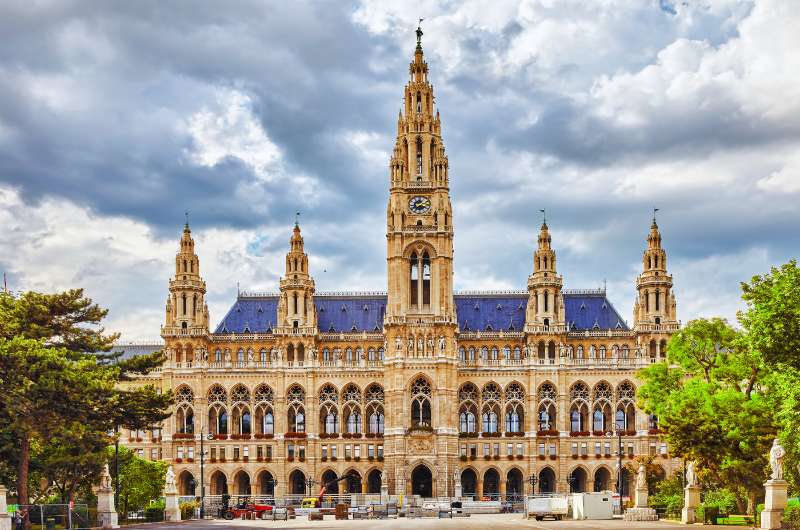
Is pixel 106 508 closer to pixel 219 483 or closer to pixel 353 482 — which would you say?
pixel 219 483

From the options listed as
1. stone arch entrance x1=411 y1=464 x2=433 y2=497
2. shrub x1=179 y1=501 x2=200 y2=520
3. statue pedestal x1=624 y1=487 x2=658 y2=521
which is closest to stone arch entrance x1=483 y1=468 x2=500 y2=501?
stone arch entrance x1=411 y1=464 x2=433 y2=497

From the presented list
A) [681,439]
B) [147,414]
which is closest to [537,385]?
[681,439]

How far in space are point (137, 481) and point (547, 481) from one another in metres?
58.6

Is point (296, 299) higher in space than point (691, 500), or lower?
higher

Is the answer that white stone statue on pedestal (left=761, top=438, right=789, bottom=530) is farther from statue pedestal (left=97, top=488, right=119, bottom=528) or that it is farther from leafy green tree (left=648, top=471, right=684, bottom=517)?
statue pedestal (left=97, top=488, right=119, bottom=528)

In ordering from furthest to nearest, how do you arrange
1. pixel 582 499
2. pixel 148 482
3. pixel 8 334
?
1. pixel 148 482
2. pixel 582 499
3. pixel 8 334

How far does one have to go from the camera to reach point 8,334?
75938 millimetres

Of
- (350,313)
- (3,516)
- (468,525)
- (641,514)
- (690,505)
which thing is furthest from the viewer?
(350,313)

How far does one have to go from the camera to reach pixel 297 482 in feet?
480

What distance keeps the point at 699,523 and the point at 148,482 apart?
55268 millimetres

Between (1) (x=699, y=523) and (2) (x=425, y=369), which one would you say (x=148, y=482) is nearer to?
(2) (x=425, y=369)

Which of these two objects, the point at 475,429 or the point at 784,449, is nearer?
the point at 784,449

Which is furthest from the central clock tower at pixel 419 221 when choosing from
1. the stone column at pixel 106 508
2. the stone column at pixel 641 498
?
the stone column at pixel 106 508

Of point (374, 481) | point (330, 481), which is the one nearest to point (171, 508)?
point (330, 481)
